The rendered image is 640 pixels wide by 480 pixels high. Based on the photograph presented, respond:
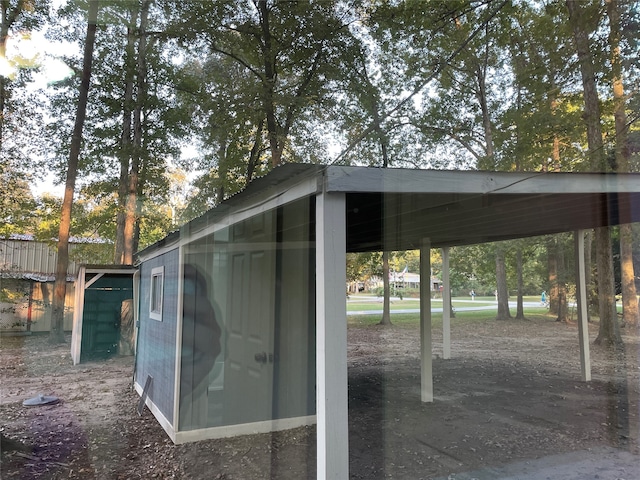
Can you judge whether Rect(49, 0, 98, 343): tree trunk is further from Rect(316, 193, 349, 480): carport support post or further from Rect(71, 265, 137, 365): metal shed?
Rect(316, 193, 349, 480): carport support post

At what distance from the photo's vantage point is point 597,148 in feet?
28.1

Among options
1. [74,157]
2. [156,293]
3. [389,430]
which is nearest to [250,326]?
[389,430]

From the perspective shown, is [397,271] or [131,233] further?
[397,271]

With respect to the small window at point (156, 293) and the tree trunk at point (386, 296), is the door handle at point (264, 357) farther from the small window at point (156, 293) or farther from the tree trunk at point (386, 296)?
the tree trunk at point (386, 296)

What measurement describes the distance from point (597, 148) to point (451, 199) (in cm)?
758

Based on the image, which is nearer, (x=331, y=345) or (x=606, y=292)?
(x=331, y=345)

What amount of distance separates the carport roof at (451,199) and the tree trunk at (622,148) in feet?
13.2

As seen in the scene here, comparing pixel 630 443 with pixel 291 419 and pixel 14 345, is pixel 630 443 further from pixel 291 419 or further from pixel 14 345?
pixel 14 345

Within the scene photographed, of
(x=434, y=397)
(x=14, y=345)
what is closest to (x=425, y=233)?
(x=434, y=397)

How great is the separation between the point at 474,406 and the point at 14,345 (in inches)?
234

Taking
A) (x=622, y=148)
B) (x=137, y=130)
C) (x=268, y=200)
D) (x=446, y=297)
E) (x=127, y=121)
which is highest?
(x=127, y=121)

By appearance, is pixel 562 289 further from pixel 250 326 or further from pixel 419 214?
pixel 250 326

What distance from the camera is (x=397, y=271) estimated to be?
1521 centimetres

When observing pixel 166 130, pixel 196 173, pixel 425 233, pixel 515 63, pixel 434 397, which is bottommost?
pixel 434 397
